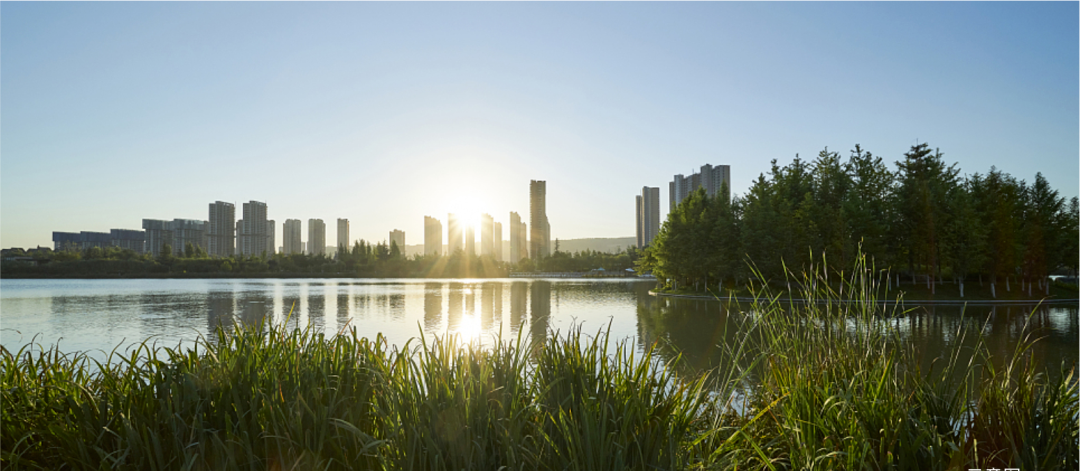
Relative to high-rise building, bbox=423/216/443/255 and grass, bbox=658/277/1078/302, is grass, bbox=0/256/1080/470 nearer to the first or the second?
grass, bbox=658/277/1078/302

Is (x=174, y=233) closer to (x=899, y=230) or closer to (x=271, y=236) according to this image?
(x=271, y=236)

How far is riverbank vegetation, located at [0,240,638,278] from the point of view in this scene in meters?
75.6

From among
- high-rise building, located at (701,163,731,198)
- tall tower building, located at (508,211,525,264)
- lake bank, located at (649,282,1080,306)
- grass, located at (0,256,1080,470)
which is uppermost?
high-rise building, located at (701,163,731,198)

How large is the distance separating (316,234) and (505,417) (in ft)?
641

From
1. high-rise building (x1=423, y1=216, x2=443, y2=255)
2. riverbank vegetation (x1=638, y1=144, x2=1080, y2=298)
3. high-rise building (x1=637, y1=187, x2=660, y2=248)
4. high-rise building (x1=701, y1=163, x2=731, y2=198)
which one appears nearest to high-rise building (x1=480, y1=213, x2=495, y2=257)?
high-rise building (x1=423, y1=216, x2=443, y2=255)

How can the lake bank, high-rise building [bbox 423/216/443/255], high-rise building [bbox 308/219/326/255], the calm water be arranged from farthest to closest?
high-rise building [bbox 308/219/326/255], high-rise building [bbox 423/216/443/255], the lake bank, the calm water

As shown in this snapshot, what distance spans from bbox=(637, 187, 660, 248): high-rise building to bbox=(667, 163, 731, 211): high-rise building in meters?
24.8

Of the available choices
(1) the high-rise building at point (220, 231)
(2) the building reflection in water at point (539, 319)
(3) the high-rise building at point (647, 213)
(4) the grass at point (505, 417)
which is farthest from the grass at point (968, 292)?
(1) the high-rise building at point (220, 231)

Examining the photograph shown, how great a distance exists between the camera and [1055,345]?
40.8 feet

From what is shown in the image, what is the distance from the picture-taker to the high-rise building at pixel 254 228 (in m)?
149

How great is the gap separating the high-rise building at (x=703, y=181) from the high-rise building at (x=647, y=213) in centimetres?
2478

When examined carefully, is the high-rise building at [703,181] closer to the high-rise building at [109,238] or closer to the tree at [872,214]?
the tree at [872,214]

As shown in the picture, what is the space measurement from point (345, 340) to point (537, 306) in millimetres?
21743

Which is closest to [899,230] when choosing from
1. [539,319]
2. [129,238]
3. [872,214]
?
[872,214]
